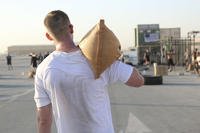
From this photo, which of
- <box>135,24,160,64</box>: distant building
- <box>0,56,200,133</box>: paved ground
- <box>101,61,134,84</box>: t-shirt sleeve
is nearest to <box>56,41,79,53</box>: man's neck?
<box>101,61,134,84</box>: t-shirt sleeve

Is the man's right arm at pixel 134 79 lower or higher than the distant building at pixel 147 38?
higher

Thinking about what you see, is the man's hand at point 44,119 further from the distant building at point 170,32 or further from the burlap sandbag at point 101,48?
the distant building at point 170,32

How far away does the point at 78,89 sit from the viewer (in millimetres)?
3818

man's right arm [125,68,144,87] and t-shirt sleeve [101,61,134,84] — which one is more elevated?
t-shirt sleeve [101,61,134,84]

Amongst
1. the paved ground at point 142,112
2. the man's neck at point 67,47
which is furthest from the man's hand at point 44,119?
the paved ground at point 142,112

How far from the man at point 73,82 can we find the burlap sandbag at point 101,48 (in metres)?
0.07

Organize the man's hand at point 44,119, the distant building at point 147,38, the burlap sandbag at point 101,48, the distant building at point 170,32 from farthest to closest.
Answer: the distant building at point 170,32, the distant building at point 147,38, the man's hand at point 44,119, the burlap sandbag at point 101,48

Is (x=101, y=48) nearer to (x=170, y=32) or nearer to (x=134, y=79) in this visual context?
(x=134, y=79)

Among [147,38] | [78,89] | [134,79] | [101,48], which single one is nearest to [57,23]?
[101,48]

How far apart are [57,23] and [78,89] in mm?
475

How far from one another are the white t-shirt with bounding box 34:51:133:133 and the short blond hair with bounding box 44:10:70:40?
154 millimetres

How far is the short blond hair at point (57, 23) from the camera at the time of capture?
374 centimetres

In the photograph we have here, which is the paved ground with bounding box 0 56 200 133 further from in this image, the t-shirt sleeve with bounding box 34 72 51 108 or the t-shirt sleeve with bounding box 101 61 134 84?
the t-shirt sleeve with bounding box 101 61 134 84

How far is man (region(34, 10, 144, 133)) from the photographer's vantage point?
3.78m
